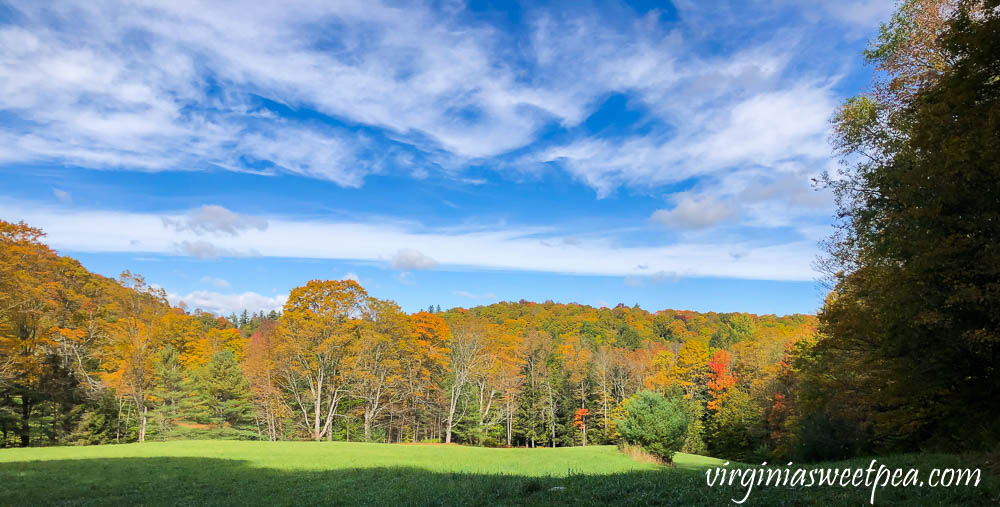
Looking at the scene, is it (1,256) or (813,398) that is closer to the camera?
(813,398)

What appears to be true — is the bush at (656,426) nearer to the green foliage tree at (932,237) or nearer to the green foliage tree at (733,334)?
the green foliage tree at (932,237)

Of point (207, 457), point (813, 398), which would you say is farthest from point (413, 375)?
point (813, 398)

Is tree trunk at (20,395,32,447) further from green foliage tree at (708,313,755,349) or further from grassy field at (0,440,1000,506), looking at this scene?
green foliage tree at (708,313,755,349)

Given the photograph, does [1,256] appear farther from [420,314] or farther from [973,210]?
[973,210]

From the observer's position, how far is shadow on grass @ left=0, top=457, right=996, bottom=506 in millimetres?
7262

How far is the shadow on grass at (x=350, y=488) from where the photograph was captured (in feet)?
23.8

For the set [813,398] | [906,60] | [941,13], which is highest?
[941,13]

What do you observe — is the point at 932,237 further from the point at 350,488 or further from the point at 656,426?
the point at 656,426

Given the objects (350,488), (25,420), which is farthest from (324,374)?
(350,488)

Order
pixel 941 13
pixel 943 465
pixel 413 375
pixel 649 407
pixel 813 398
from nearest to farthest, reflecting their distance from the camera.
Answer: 1. pixel 943 465
2. pixel 941 13
3. pixel 813 398
4. pixel 649 407
5. pixel 413 375

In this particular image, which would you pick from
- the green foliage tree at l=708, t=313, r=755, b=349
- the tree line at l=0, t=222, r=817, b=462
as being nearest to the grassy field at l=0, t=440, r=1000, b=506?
the tree line at l=0, t=222, r=817, b=462

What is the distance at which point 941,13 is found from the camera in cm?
1540

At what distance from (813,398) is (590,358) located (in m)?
37.7

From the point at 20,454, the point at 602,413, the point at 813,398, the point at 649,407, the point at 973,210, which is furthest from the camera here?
the point at 602,413
